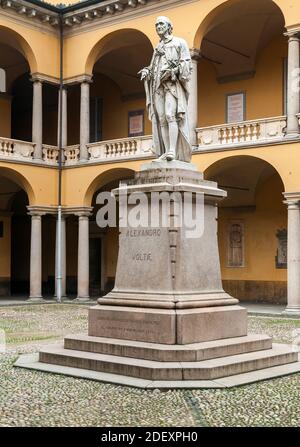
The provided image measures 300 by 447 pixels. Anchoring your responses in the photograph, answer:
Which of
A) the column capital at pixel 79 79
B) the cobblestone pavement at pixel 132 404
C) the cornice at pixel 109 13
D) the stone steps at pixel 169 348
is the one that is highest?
the cornice at pixel 109 13

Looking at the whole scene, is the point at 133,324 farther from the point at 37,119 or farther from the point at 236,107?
the point at 236,107

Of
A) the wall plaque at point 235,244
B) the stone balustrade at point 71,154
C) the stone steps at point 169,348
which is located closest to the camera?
the stone steps at point 169,348

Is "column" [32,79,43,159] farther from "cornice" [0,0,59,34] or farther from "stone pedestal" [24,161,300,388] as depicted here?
"stone pedestal" [24,161,300,388]

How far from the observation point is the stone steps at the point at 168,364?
22.6 feet

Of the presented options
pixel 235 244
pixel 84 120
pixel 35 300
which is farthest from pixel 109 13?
pixel 35 300

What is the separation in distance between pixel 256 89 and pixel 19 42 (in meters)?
7.85

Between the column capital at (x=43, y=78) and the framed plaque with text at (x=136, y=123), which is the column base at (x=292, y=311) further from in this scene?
the column capital at (x=43, y=78)

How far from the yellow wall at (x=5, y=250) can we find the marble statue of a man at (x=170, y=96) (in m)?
17.8

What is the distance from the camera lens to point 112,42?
22250mm

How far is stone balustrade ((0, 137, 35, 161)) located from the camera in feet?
→ 69.3

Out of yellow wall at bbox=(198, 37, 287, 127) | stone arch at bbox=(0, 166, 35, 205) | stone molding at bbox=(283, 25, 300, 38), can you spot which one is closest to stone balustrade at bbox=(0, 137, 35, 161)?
stone arch at bbox=(0, 166, 35, 205)

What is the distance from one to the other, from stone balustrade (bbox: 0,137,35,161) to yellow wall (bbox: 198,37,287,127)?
5.91 m

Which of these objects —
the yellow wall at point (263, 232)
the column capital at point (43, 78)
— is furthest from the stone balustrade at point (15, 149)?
the yellow wall at point (263, 232)
